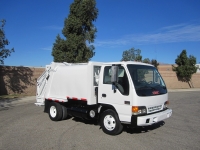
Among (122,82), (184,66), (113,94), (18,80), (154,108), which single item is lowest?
(154,108)

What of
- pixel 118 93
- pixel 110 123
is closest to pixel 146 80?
pixel 118 93

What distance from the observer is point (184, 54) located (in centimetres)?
3025

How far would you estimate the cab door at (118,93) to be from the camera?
582 centimetres

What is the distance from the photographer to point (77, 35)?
783 inches

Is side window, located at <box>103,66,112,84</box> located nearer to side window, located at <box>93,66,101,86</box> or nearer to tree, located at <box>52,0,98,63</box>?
side window, located at <box>93,66,101,86</box>

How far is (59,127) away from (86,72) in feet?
7.46

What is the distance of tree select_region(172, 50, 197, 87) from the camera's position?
29984 millimetres

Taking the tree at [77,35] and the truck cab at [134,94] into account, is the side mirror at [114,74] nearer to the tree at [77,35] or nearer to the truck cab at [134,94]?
the truck cab at [134,94]

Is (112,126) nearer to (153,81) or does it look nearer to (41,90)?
(153,81)

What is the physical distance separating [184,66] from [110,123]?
27.0 metres

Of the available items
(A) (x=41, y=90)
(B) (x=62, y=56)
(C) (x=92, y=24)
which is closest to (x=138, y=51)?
(C) (x=92, y=24)

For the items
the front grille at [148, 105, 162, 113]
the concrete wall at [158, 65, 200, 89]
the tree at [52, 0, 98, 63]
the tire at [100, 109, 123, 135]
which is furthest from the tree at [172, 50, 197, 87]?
the tire at [100, 109, 123, 135]

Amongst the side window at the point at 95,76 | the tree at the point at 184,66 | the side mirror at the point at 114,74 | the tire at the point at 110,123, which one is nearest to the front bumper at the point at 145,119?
the tire at the point at 110,123

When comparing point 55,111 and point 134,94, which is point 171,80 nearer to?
point 55,111
